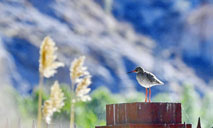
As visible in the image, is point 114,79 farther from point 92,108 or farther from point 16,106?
point 16,106

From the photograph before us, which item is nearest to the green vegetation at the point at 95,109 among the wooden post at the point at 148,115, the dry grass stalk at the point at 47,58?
the wooden post at the point at 148,115

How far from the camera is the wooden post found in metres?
6.66

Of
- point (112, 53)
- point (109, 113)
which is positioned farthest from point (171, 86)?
A: point (109, 113)

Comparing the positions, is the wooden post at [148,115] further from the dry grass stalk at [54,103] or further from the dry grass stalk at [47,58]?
the dry grass stalk at [47,58]

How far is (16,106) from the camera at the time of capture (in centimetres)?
2312

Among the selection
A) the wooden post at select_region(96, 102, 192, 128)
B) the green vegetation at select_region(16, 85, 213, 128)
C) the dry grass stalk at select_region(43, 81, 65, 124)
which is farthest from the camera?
the green vegetation at select_region(16, 85, 213, 128)

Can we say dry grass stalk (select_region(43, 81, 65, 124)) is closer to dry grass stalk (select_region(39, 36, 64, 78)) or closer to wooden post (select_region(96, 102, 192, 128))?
dry grass stalk (select_region(39, 36, 64, 78))

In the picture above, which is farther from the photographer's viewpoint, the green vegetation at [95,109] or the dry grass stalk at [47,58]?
the green vegetation at [95,109]

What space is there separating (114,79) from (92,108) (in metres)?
15.4

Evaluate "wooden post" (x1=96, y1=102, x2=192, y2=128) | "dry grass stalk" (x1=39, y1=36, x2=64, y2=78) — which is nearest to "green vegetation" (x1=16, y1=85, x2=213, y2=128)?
"wooden post" (x1=96, y1=102, x2=192, y2=128)

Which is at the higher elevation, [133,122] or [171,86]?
[171,86]

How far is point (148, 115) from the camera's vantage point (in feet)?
22.0

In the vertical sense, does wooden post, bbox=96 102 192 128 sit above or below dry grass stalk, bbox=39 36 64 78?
below

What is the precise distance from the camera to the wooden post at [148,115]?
666 cm
